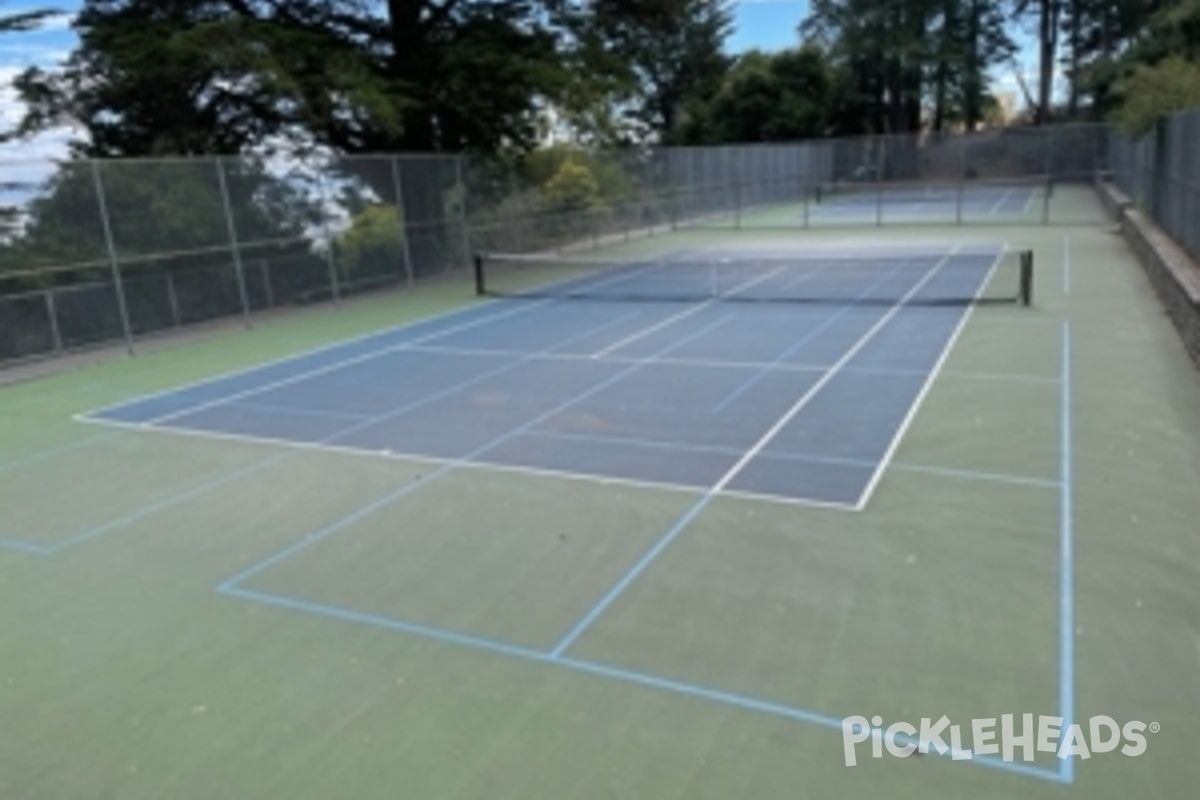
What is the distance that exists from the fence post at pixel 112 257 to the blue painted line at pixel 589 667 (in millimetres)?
8781

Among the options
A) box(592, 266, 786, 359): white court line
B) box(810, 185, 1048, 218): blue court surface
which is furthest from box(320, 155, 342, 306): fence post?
box(810, 185, 1048, 218): blue court surface

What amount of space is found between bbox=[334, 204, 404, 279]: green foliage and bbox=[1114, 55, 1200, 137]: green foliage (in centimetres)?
1361

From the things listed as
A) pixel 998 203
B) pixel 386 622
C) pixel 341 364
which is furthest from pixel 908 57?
pixel 386 622

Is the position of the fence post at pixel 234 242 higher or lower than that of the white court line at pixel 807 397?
higher

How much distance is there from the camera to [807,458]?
22.1 feet

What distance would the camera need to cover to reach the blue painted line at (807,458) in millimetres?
6171

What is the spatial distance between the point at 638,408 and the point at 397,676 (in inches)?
179

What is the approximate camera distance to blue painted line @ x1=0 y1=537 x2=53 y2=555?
5.79m

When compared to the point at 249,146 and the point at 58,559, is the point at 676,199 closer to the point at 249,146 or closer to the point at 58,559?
the point at 249,146

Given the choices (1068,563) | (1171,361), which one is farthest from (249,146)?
(1068,563)

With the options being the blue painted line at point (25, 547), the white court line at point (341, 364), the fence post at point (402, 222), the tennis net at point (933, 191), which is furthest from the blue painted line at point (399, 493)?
the tennis net at point (933, 191)

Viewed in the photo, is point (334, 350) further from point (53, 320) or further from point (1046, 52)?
point (1046, 52)

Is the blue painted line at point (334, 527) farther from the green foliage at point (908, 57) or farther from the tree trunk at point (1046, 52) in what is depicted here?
the tree trunk at point (1046, 52)

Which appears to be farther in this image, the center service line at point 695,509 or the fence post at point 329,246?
the fence post at point 329,246
